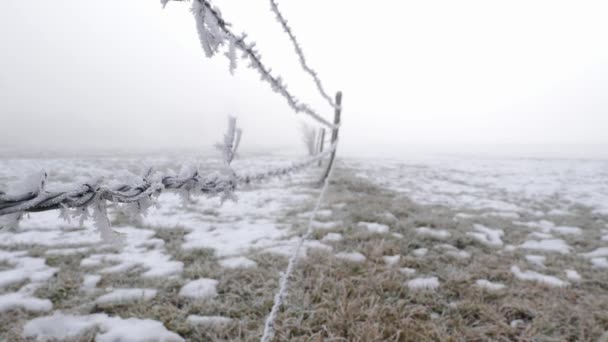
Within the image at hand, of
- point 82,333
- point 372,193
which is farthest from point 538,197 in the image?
point 82,333

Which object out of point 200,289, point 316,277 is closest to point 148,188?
point 200,289

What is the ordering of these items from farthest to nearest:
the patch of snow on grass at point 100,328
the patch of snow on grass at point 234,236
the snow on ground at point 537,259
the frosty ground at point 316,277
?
the patch of snow on grass at point 234,236 < the snow on ground at point 537,259 < the frosty ground at point 316,277 < the patch of snow on grass at point 100,328

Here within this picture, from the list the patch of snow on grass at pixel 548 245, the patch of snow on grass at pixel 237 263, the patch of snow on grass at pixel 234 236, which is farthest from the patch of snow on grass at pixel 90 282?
the patch of snow on grass at pixel 548 245

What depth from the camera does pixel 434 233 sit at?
11.9 feet

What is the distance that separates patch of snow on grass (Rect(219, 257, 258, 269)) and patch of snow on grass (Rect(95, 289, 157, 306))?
0.61m

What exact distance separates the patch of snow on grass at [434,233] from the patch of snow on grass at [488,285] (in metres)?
0.98

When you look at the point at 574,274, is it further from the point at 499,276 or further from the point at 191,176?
the point at 191,176

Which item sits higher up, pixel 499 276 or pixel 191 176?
pixel 191 176

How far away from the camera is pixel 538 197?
622cm

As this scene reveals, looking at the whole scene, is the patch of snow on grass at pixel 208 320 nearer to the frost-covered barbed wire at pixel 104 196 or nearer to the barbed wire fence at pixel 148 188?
the barbed wire fence at pixel 148 188

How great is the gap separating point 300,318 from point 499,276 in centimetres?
178

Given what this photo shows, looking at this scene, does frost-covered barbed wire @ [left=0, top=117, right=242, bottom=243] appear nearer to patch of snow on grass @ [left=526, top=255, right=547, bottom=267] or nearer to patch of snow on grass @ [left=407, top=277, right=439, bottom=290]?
patch of snow on grass @ [left=407, top=277, right=439, bottom=290]

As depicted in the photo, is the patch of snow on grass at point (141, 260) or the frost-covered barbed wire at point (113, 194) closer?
the frost-covered barbed wire at point (113, 194)

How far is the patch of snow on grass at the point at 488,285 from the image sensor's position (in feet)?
7.86
